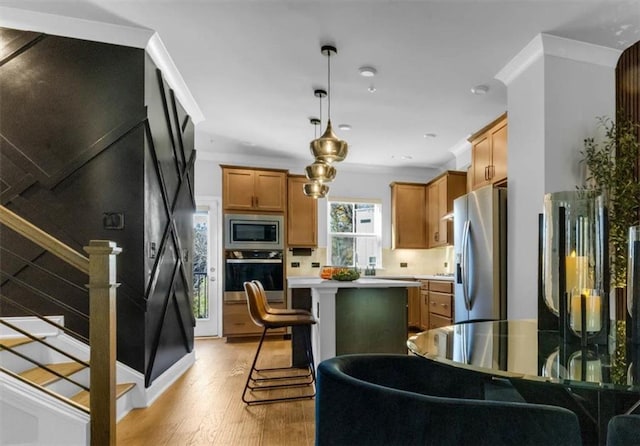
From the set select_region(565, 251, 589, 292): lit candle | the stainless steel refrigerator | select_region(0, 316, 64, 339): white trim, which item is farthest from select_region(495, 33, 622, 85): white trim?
select_region(0, 316, 64, 339): white trim

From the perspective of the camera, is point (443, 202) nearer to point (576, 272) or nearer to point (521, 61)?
point (521, 61)

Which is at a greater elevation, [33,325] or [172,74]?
[172,74]

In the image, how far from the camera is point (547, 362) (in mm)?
1157

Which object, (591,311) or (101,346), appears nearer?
(591,311)

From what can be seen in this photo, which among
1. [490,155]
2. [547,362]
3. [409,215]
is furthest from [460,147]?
[547,362]

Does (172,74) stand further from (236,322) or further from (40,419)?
(236,322)

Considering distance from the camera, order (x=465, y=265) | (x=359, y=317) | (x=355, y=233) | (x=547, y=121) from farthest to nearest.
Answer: (x=355, y=233) → (x=465, y=265) → (x=359, y=317) → (x=547, y=121)

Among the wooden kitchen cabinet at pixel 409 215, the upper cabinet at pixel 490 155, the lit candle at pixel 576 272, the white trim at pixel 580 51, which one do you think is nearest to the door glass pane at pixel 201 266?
the wooden kitchen cabinet at pixel 409 215

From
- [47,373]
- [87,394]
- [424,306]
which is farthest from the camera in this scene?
[424,306]

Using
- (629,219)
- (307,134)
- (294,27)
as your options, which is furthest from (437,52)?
(307,134)

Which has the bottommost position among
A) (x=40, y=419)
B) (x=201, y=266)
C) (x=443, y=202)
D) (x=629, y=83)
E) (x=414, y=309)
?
(x=414, y=309)

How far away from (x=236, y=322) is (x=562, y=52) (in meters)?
4.83

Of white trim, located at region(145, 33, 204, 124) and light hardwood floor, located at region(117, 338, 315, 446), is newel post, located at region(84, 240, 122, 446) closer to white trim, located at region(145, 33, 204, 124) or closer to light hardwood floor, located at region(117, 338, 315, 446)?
light hardwood floor, located at region(117, 338, 315, 446)

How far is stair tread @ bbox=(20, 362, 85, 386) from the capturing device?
2.24 m
